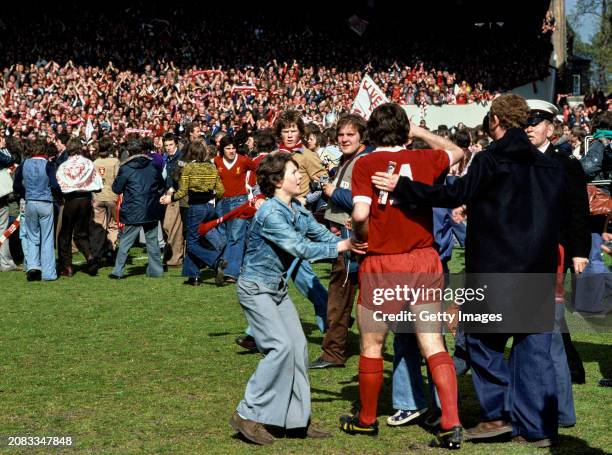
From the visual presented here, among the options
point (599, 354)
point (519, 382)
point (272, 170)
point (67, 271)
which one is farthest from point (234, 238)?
point (519, 382)

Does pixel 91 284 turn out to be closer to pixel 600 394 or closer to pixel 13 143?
pixel 13 143

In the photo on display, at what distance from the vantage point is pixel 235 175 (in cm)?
1309

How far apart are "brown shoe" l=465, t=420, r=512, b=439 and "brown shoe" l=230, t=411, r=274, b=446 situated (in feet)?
3.60

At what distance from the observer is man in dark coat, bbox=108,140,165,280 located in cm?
1388

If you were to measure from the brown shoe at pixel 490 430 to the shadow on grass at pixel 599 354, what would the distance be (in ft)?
6.88

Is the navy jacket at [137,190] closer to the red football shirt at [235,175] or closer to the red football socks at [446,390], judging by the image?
the red football shirt at [235,175]

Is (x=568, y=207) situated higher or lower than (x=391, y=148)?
lower

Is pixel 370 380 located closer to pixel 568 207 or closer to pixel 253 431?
pixel 253 431

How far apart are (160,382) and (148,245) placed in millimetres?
6510

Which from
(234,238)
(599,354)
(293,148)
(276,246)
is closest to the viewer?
(276,246)

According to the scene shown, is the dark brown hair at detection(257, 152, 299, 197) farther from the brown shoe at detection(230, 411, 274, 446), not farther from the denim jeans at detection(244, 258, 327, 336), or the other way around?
the denim jeans at detection(244, 258, 327, 336)

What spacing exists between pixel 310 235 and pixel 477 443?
156 centimetres

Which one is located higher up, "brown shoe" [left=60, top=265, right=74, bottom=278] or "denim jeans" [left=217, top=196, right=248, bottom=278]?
"denim jeans" [left=217, top=196, right=248, bottom=278]

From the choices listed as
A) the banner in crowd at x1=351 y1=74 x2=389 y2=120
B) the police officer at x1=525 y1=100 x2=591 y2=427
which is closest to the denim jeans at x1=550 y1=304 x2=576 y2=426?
the police officer at x1=525 y1=100 x2=591 y2=427
